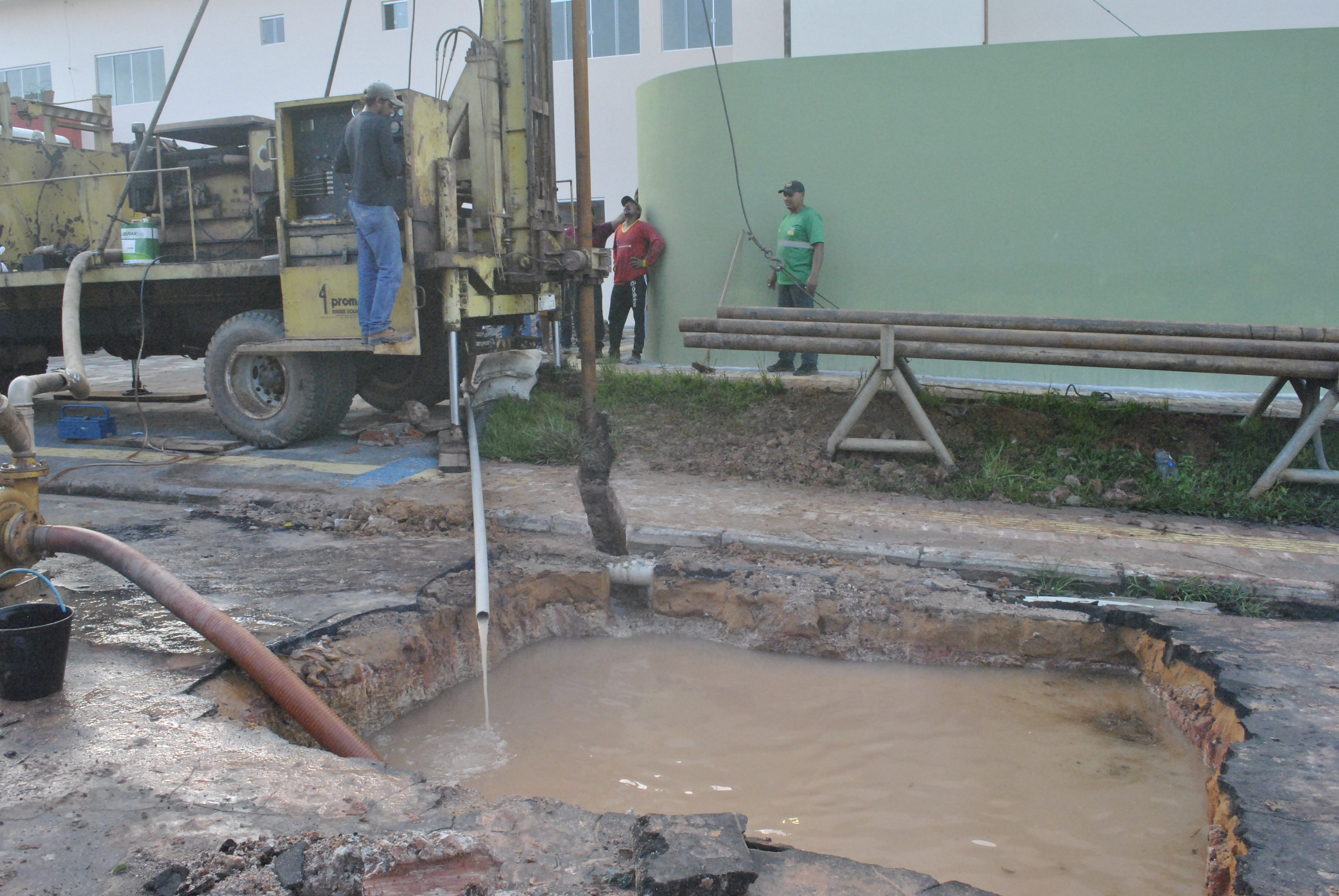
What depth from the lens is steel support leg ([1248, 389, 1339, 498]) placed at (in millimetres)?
5586

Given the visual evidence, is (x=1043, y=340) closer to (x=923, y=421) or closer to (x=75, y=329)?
(x=923, y=421)

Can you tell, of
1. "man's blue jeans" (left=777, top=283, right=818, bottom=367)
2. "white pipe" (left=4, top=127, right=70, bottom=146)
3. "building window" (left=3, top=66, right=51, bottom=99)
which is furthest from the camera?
"building window" (left=3, top=66, right=51, bottom=99)

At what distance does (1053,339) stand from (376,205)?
463 cm

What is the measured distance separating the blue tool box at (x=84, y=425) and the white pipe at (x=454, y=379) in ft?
9.92

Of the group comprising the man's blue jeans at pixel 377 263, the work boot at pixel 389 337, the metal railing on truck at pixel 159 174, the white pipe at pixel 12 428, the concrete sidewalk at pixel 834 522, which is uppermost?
the metal railing on truck at pixel 159 174

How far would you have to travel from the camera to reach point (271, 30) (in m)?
18.9

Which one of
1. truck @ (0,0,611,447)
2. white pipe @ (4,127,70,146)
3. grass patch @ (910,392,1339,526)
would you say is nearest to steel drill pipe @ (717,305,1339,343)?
grass patch @ (910,392,1339,526)

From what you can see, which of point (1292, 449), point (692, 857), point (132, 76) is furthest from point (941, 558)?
point (132, 76)

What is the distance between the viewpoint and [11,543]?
12.1 feet

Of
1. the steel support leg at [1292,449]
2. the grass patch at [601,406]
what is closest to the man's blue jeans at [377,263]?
the grass patch at [601,406]

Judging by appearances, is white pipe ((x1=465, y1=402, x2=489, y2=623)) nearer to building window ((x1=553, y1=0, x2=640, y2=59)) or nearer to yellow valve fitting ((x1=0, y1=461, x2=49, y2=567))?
yellow valve fitting ((x1=0, y1=461, x2=49, y2=567))

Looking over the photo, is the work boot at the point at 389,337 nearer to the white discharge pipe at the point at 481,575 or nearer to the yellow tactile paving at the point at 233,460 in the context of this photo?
the yellow tactile paving at the point at 233,460

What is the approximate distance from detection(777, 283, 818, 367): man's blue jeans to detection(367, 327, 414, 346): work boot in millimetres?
3750

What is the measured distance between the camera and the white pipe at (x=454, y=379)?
7.15 metres
